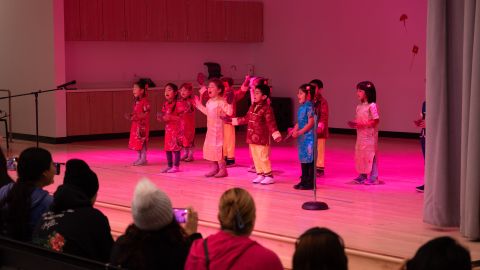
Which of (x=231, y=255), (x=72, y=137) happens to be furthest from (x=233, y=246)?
(x=72, y=137)

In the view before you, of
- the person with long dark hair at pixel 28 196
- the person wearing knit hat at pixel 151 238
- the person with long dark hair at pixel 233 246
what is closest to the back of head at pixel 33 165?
the person with long dark hair at pixel 28 196

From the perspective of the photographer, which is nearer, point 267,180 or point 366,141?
point 366,141

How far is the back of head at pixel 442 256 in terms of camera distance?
2832mm

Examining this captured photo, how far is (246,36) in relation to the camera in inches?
655

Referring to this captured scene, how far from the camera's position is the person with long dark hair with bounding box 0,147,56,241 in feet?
15.9

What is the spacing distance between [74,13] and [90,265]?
10624mm

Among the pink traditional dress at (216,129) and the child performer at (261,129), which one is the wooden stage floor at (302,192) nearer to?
the child performer at (261,129)

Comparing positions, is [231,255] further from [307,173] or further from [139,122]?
[139,122]

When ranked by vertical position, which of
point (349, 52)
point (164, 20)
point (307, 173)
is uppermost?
point (164, 20)

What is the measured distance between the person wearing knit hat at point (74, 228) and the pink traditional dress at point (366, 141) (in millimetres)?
5181

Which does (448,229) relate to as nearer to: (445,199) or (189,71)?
(445,199)

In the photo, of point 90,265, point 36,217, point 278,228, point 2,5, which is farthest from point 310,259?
point 2,5

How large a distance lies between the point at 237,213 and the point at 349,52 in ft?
39.4

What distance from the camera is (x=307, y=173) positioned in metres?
9.02
